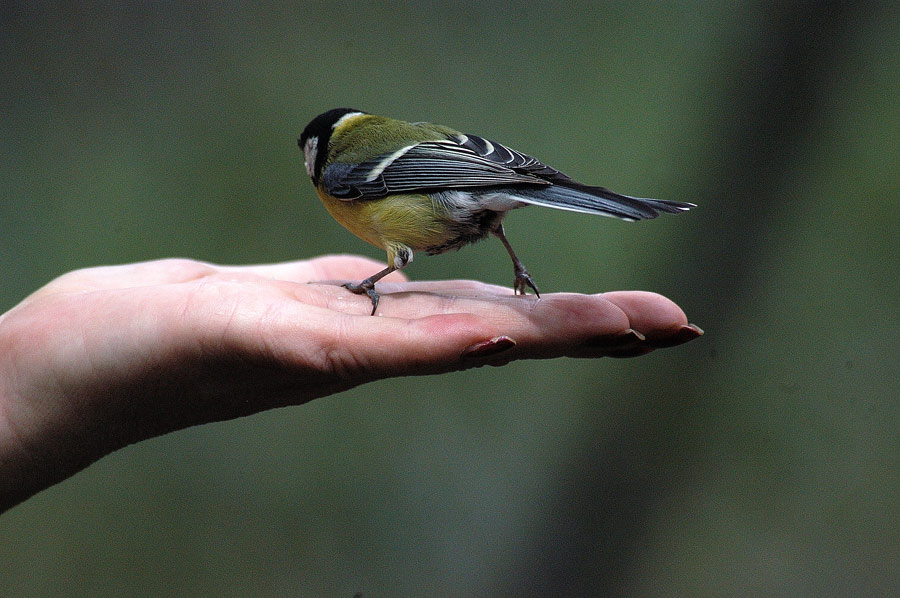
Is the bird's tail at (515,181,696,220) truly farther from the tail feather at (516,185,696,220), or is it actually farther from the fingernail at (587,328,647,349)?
the fingernail at (587,328,647,349)

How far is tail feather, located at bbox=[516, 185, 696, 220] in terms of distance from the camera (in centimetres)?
105

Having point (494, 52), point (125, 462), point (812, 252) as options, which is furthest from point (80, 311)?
point (812, 252)

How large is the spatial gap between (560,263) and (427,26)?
0.94 meters

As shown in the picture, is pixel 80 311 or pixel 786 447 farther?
pixel 786 447

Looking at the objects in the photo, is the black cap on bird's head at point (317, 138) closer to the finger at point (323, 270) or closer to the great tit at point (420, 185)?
the great tit at point (420, 185)

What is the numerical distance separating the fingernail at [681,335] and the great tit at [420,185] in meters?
0.30

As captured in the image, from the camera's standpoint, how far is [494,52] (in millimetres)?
2318

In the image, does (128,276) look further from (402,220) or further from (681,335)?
(681,335)

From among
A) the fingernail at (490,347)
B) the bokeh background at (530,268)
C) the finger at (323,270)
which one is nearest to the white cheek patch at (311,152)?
the finger at (323,270)

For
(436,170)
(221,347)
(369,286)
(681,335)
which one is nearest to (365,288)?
(369,286)

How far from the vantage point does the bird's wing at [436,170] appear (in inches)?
51.8

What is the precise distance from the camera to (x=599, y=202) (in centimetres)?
111

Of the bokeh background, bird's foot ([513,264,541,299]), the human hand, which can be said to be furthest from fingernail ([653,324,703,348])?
the bokeh background

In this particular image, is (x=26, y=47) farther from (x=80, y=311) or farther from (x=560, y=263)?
(x=560, y=263)
